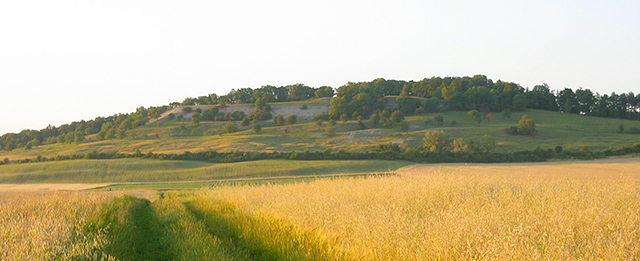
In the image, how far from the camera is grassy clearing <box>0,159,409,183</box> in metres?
60.6

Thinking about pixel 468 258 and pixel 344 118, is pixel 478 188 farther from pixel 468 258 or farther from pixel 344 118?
pixel 344 118

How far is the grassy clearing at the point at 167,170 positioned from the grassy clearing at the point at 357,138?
58.7 ft

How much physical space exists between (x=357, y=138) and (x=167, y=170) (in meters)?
42.6

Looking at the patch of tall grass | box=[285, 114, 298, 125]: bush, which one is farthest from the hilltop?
the patch of tall grass

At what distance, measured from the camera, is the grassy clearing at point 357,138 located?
267 feet

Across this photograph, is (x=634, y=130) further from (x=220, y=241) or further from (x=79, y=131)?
(x=79, y=131)

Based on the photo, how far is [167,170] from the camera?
67.2m

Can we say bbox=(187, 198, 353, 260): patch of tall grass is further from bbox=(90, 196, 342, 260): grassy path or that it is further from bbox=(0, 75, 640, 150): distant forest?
bbox=(0, 75, 640, 150): distant forest

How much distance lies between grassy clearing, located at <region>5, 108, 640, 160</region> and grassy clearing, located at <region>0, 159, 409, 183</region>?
58.7ft

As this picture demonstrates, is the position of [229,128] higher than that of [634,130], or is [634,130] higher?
[229,128]

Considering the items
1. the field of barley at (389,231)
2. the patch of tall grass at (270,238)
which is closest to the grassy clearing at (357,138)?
the field of barley at (389,231)

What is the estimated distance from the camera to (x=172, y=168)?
68.9 metres

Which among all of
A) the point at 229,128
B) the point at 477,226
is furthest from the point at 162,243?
the point at 229,128

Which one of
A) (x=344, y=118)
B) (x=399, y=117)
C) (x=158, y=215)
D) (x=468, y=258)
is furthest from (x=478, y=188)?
(x=344, y=118)
